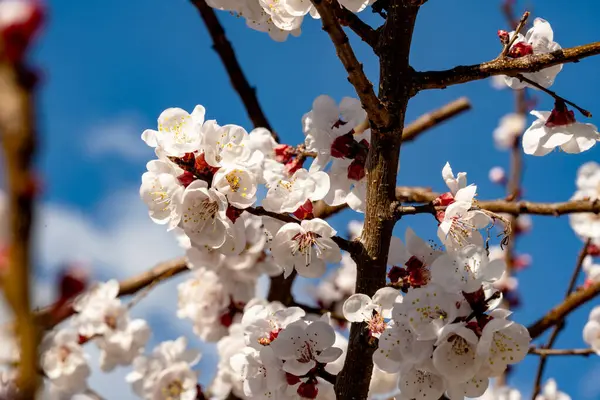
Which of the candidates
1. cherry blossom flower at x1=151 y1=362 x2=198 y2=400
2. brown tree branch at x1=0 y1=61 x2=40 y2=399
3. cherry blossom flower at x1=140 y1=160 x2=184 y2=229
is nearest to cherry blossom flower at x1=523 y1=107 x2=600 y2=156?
cherry blossom flower at x1=140 y1=160 x2=184 y2=229

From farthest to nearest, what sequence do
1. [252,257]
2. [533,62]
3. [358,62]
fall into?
1. [252,257]
2. [533,62]
3. [358,62]

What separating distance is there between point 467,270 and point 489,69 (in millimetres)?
506

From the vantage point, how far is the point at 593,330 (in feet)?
11.2

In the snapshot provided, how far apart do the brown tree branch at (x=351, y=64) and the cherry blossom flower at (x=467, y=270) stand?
0.37 m

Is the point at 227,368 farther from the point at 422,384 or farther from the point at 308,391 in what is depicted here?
the point at 422,384

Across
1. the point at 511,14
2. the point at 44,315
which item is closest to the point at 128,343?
the point at 44,315

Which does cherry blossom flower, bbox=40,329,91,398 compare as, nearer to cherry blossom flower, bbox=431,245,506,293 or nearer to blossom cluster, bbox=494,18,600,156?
cherry blossom flower, bbox=431,245,506,293

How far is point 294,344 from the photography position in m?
1.65

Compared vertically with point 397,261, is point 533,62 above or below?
above

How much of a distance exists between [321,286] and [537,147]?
9.47 feet

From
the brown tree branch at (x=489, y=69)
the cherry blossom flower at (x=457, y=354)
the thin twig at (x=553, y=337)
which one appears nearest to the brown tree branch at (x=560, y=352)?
the thin twig at (x=553, y=337)

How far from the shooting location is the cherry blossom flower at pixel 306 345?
163 cm

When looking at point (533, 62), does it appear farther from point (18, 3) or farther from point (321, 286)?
point (321, 286)

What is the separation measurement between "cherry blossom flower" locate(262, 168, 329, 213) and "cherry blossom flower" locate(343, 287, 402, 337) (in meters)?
0.31
